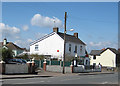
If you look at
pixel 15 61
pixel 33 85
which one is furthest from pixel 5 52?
pixel 33 85

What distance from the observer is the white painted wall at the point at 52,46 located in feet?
165

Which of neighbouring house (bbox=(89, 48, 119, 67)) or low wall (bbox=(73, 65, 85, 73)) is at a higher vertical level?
neighbouring house (bbox=(89, 48, 119, 67))

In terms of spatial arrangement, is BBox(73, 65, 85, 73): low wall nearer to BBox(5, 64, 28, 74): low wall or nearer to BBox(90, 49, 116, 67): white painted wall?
BBox(5, 64, 28, 74): low wall

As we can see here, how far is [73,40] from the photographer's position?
53.0 meters

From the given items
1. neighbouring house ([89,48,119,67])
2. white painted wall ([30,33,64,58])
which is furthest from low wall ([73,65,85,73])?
neighbouring house ([89,48,119,67])

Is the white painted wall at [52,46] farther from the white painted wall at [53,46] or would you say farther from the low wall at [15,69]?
the low wall at [15,69]

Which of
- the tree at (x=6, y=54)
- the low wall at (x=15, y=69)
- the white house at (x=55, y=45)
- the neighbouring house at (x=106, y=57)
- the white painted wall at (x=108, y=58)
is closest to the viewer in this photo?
the low wall at (x=15, y=69)

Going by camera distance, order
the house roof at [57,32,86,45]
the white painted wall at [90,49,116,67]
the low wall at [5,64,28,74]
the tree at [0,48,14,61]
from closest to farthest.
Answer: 1. the low wall at [5,64,28,74]
2. the tree at [0,48,14,61]
3. the house roof at [57,32,86,45]
4. the white painted wall at [90,49,116,67]

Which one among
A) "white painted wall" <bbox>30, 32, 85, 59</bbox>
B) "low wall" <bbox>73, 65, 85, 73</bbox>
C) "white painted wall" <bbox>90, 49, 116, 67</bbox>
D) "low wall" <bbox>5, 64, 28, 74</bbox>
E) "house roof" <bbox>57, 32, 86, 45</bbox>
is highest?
"house roof" <bbox>57, 32, 86, 45</bbox>

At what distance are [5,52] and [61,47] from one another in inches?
603

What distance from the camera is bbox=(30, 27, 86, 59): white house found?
50.2 meters

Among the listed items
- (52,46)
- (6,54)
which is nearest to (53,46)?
(52,46)

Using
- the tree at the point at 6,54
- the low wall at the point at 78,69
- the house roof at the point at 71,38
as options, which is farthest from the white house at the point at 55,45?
the tree at the point at 6,54

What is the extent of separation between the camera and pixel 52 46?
5147cm
